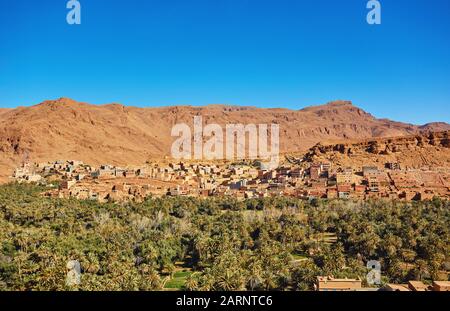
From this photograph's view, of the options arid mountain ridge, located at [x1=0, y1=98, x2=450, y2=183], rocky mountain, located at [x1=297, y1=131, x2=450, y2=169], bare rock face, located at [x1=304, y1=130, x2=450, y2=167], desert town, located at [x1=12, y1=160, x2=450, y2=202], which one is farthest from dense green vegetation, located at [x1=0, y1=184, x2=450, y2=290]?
arid mountain ridge, located at [x1=0, y1=98, x2=450, y2=183]

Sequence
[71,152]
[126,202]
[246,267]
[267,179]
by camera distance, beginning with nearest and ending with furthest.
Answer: [246,267] → [126,202] → [267,179] → [71,152]

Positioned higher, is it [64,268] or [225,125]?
[225,125]

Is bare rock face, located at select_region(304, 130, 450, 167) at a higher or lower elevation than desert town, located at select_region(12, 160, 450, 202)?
higher

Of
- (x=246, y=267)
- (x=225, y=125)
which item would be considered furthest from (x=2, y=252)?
(x=225, y=125)

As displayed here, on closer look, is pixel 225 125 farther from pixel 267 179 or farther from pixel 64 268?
pixel 64 268

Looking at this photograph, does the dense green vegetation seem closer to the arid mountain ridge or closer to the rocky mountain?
the rocky mountain

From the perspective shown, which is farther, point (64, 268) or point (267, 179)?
point (267, 179)
